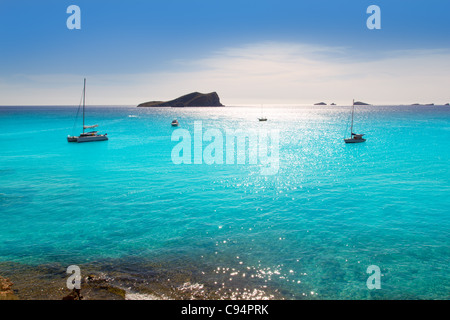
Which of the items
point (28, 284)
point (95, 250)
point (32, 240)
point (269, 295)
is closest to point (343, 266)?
point (269, 295)

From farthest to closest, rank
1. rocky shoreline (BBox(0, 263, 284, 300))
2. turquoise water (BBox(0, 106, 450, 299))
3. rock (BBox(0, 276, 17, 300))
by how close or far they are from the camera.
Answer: turquoise water (BBox(0, 106, 450, 299)) → rocky shoreline (BBox(0, 263, 284, 300)) → rock (BBox(0, 276, 17, 300))

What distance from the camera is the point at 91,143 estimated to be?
8069 centimetres

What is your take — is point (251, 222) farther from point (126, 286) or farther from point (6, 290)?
point (6, 290)

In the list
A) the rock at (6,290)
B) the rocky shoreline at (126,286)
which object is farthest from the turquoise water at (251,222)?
the rock at (6,290)

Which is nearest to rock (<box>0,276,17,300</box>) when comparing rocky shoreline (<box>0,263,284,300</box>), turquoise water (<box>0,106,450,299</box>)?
rocky shoreline (<box>0,263,284,300</box>)

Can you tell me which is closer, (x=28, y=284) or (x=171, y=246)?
(x=28, y=284)

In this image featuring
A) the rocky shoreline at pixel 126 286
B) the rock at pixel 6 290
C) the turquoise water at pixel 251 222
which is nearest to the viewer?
the rock at pixel 6 290

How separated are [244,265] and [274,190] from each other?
60.1 feet

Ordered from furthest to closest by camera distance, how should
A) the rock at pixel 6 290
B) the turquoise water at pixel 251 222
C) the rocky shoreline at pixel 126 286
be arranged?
the turquoise water at pixel 251 222, the rocky shoreline at pixel 126 286, the rock at pixel 6 290

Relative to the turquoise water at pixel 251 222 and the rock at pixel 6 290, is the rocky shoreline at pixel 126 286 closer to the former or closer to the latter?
the rock at pixel 6 290

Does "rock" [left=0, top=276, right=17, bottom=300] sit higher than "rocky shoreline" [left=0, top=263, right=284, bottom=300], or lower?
higher

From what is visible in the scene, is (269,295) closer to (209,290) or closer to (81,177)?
(209,290)

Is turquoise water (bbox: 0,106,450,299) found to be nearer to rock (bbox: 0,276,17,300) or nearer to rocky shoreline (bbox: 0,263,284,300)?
rocky shoreline (bbox: 0,263,284,300)

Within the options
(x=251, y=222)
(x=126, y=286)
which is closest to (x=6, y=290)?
(x=126, y=286)
